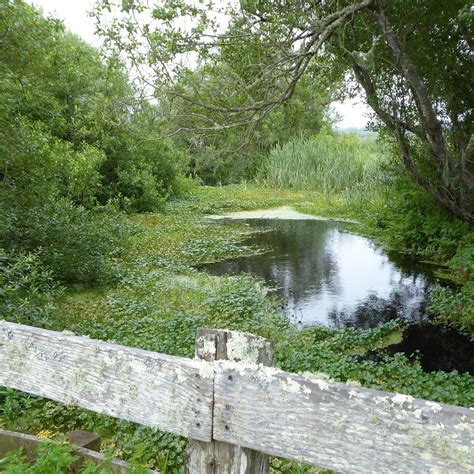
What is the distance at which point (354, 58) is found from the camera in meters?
7.29

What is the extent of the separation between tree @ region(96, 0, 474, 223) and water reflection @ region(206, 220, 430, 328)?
210 centimetres

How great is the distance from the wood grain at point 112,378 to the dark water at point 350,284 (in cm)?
497

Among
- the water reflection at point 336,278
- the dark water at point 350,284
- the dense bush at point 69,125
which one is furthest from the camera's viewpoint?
the water reflection at point 336,278

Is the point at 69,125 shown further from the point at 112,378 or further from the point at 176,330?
the point at 112,378

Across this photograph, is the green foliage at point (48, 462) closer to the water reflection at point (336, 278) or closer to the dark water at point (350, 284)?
the dark water at point (350, 284)

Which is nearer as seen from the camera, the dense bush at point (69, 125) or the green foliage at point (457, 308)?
the dense bush at point (69, 125)

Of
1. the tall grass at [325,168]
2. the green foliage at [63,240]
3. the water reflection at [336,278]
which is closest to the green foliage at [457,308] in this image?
the water reflection at [336,278]

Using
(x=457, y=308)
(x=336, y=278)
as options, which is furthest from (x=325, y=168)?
(x=457, y=308)

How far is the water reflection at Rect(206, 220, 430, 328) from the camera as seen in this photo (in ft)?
25.2

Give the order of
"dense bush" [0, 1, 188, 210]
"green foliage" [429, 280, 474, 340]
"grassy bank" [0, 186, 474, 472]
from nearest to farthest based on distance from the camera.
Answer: "grassy bank" [0, 186, 474, 472], "dense bush" [0, 1, 188, 210], "green foliage" [429, 280, 474, 340]

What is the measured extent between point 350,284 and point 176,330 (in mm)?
4697

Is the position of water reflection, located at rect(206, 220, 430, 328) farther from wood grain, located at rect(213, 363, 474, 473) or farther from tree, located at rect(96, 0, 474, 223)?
wood grain, located at rect(213, 363, 474, 473)

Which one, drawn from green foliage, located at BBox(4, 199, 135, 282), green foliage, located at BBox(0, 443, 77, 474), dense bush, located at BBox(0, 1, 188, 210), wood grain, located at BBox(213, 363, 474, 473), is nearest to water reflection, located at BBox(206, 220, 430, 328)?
green foliage, located at BBox(4, 199, 135, 282)

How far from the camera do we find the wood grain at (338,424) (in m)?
1.23
